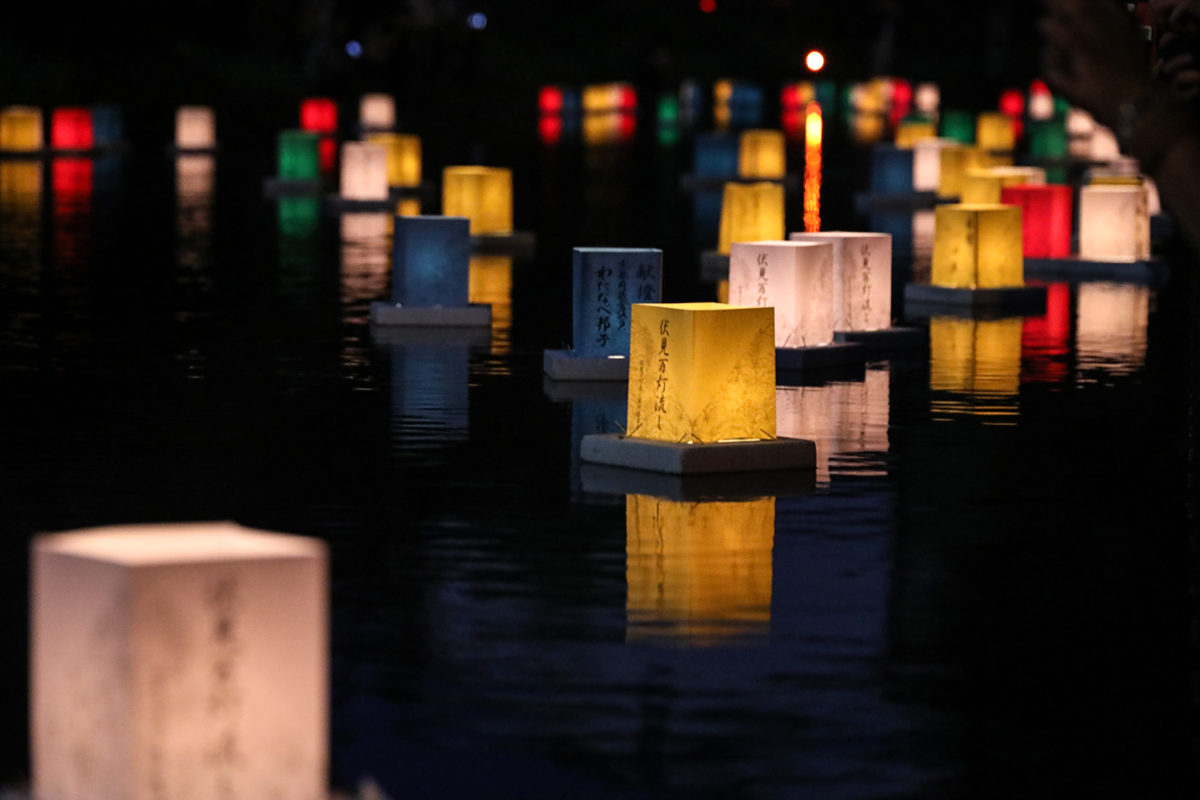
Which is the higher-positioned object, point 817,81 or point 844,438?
point 817,81

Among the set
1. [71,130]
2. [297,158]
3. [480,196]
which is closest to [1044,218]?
[480,196]

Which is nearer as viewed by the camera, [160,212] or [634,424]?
[634,424]

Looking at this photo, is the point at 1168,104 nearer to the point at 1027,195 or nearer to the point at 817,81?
the point at 1027,195

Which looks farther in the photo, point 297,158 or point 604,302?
point 297,158

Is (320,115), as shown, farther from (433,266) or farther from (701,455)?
(701,455)

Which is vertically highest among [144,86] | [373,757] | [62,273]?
[144,86]

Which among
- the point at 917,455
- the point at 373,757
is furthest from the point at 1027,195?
the point at 373,757

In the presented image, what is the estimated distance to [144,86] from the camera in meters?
64.4

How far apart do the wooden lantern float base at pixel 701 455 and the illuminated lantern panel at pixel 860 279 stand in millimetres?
5777

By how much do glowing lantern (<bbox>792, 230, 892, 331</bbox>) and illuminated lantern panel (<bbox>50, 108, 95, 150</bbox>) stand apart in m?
29.1

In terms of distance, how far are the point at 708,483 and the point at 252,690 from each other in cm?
693

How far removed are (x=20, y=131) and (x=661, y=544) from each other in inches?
1409

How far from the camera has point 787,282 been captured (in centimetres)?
1825

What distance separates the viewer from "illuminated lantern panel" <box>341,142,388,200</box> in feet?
116
